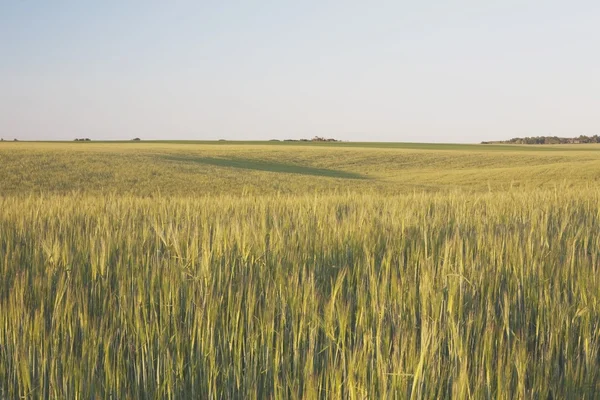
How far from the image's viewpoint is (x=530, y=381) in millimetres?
1762

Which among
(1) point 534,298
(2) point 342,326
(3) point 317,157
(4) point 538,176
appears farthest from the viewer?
(3) point 317,157

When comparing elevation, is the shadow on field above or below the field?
below

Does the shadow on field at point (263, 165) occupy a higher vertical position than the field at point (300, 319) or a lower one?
lower

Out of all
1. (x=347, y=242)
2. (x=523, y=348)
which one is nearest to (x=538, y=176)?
(x=347, y=242)

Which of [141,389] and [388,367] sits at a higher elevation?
[388,367]

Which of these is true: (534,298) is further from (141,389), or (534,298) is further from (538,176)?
(538,176)

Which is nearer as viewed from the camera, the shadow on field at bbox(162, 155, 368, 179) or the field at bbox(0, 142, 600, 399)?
the field at bbox(0, 142, 600, 399)

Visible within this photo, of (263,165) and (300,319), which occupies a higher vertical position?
(300,319)

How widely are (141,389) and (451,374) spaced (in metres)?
0.98

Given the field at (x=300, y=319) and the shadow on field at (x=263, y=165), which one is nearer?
the field at (x=300, y=319)

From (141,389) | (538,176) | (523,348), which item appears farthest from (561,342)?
(538,176)

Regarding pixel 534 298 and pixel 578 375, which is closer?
pixel 578 375

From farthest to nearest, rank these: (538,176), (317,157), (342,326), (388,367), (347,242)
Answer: (317,157) → (538,176) → (347,242) → (342,326) → (388,367)

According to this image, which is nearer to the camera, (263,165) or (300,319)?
(300,319)
